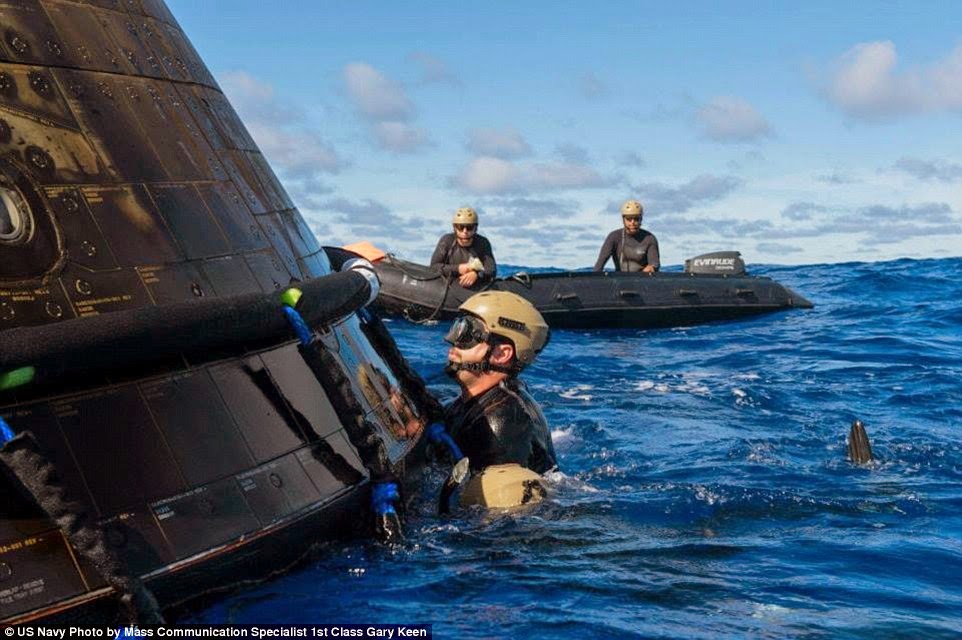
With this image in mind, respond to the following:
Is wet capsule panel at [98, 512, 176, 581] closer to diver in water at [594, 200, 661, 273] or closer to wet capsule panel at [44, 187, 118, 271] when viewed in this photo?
wet capsule panel at [44, 187, 118, 271]

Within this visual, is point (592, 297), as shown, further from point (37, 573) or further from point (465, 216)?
point (37, 573)

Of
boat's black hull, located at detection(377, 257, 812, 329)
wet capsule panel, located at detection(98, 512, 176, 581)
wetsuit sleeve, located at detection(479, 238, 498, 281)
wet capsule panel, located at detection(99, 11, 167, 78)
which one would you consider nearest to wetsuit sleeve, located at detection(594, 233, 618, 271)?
boat's black hull, located at detection(377, 257, 812, 329)

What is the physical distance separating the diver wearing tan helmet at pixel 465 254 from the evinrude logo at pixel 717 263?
181 inches

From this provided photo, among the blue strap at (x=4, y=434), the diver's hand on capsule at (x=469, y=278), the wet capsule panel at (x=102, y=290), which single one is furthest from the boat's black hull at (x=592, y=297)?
the blue strap at (x=4, y=434)

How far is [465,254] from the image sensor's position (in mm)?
17672

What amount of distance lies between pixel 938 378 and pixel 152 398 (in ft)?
33.7

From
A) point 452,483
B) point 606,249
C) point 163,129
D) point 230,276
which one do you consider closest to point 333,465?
point 452,483

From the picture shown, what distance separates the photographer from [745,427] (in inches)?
376

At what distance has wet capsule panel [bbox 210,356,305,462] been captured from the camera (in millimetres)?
4312

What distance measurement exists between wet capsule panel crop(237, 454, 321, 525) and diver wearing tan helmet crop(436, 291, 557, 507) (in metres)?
1.27

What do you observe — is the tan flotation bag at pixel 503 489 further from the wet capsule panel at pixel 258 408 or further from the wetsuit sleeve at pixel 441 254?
the wetsuit sleeve at pixel 441 254

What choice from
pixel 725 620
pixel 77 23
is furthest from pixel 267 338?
pixel 725 620

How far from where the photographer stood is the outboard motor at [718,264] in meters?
20.3

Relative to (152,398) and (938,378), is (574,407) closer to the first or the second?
(938,378)
